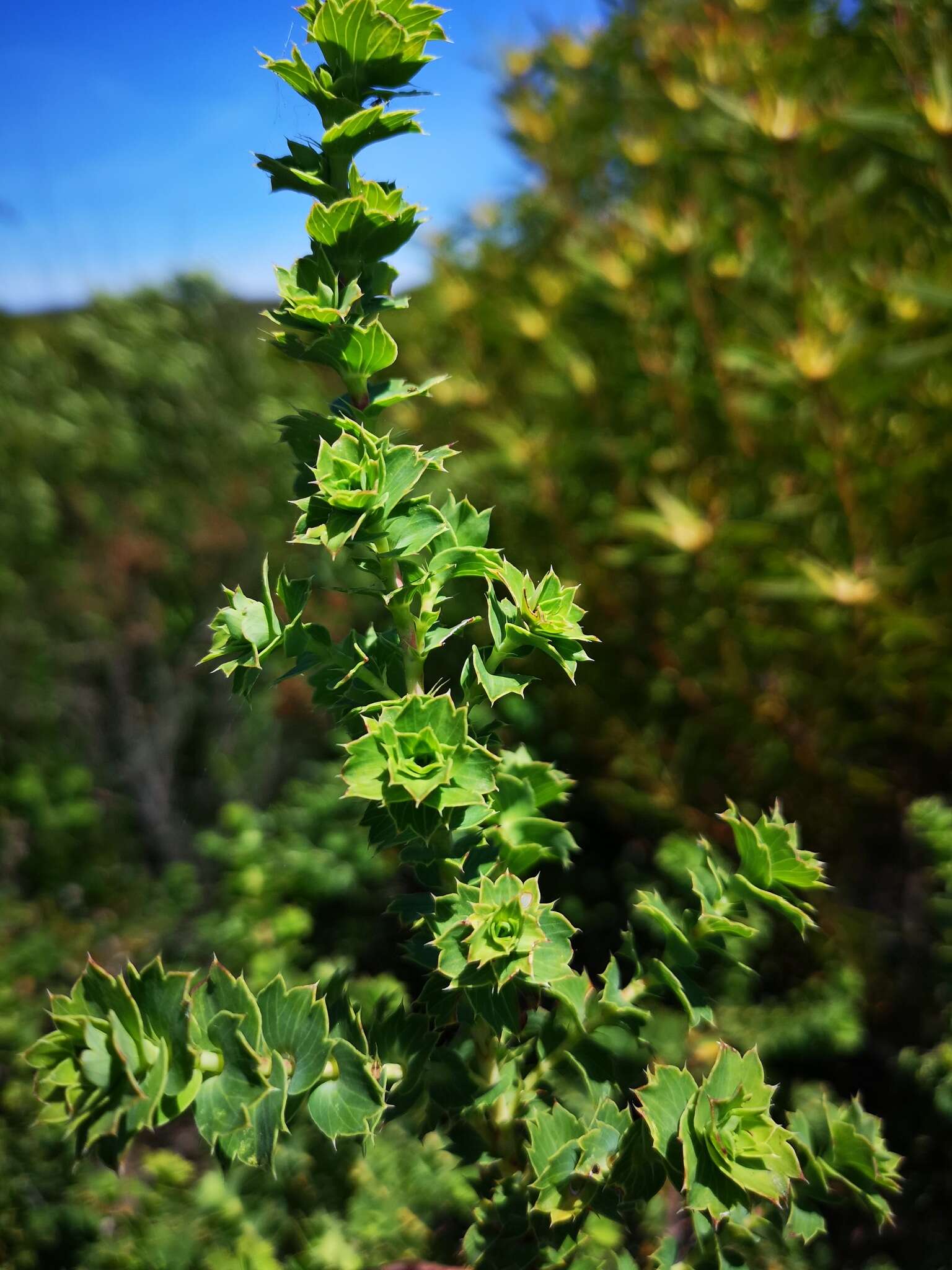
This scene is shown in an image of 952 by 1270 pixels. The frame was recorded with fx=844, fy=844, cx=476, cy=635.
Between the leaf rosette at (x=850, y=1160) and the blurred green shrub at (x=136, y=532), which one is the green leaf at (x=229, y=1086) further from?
the blurred green shrub at (x=136, y=532)

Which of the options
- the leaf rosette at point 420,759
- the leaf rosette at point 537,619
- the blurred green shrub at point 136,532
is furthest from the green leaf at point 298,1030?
the blurred green shrub at point 136,532

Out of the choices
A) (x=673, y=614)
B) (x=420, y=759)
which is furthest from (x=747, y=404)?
(x=420, y=759)

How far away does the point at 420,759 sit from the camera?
2.00 ft

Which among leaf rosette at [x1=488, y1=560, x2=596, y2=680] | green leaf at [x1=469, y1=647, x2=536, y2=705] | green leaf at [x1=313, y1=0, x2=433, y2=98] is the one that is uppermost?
green leaf at [x1=313, y1=0, x2=433, y2=98]

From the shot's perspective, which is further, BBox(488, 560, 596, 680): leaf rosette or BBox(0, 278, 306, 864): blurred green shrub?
BBox(0, 278, 306, 864): blurred green shrub

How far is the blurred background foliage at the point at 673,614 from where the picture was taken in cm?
133

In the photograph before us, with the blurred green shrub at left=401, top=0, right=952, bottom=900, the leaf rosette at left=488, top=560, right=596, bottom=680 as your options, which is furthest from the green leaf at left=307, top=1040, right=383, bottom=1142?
the blurred green shrub at left=401, top=0, right=952, bottom=900

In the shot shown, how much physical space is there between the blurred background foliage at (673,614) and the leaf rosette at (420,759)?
0.55 m

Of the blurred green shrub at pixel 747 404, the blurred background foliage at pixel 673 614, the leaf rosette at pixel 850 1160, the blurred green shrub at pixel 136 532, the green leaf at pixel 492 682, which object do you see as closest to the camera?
the green leaf at pixel 492 682

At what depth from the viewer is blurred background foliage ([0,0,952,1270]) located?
1.33 metres

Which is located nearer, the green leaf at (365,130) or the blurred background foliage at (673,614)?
the green leaf at (365,130)

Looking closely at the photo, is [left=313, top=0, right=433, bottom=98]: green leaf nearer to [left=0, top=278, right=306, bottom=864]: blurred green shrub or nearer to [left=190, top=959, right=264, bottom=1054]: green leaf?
[left=190, top=959, right=264, bottom=1054]: green leaf

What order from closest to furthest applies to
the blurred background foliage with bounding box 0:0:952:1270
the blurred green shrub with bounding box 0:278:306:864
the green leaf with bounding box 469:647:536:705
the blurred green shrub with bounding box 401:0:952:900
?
1. the green leaf with bounding box 469:647:536:705
2. the blurred background foliage with bounding box 0:0:952:1270
3. the blurred green shrub with bounding box 401:0:952:900
4. the blurred green shrub with bounding box 0:278:306:864

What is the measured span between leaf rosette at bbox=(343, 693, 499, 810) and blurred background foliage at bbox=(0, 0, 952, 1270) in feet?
1.81
